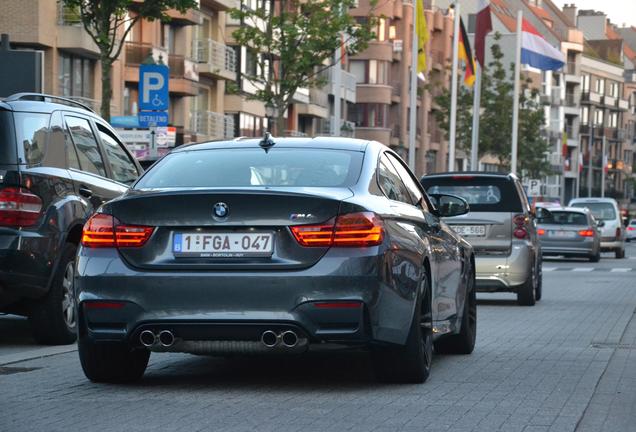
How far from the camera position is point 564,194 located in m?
148

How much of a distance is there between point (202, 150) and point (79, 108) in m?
3.52

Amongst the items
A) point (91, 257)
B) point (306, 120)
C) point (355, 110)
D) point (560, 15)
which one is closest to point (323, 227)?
point (91, 257)

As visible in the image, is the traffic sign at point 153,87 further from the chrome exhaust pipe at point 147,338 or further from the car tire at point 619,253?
the car tire at point 619,253

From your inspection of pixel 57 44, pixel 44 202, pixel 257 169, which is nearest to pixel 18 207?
pixel 44 202

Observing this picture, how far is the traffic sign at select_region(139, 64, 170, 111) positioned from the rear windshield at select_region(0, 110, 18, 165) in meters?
13.4

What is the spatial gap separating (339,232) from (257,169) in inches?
38.4

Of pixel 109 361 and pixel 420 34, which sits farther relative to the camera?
pixel 420 34

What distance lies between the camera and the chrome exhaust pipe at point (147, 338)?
339 inches

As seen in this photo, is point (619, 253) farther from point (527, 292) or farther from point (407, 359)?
point (407, 359)

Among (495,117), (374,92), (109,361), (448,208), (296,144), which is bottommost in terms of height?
(109,361)

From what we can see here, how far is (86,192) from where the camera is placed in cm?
1234

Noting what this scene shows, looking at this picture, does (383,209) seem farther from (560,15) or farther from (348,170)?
(560,15)

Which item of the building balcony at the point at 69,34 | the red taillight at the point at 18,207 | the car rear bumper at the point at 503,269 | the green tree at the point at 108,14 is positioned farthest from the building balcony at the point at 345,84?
the red taillight at the point at 18,207

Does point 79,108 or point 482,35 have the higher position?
point 482,35
